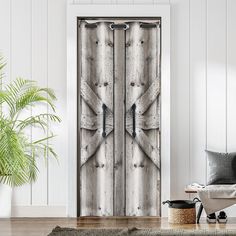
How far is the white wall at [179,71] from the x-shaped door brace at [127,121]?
209mm

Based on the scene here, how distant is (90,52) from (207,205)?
7.01 feet

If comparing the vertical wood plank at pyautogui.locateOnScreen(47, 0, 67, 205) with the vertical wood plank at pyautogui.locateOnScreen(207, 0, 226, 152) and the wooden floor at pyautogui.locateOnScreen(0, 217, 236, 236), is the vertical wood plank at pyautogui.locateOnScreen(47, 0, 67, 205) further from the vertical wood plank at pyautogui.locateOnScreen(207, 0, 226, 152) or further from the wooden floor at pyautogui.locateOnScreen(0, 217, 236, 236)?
the vertical wood plank at pyautogui.locateOnScreen(207, 0, 226, 152)

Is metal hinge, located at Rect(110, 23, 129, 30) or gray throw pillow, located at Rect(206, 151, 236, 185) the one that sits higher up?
metal hinge, located at Rect(110, 23, 129, 30)

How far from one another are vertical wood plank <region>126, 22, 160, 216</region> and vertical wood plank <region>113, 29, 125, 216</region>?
56 mm

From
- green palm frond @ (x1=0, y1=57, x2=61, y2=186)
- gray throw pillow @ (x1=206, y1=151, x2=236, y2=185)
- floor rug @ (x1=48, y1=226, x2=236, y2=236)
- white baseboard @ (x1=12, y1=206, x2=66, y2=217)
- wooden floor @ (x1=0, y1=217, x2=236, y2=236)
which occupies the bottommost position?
wooden floor @ (x1=0, y1=217, x2=236, y2=236)

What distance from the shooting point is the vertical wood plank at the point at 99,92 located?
655cm

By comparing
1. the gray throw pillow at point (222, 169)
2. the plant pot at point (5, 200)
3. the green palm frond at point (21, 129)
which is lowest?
the plant pot at point (5, 200)

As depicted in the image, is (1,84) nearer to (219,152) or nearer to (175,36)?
(175,36)

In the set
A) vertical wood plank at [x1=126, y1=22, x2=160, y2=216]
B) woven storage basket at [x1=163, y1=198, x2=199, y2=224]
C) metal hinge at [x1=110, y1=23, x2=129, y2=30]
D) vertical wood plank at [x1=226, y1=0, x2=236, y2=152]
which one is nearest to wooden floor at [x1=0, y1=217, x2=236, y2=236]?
woven storage basket at [x1=163, y1=198, x2=199, y2=224]

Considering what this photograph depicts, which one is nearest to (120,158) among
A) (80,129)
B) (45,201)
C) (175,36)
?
(80,129)

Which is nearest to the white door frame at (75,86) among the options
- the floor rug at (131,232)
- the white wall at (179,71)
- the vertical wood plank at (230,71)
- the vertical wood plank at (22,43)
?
the white wall at (179,71)

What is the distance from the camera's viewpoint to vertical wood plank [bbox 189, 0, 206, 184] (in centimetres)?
652

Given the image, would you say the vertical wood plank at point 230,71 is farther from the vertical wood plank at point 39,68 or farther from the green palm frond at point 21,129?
the vertical wood plank at point 39,68

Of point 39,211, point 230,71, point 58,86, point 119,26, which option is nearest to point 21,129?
point 58,86
